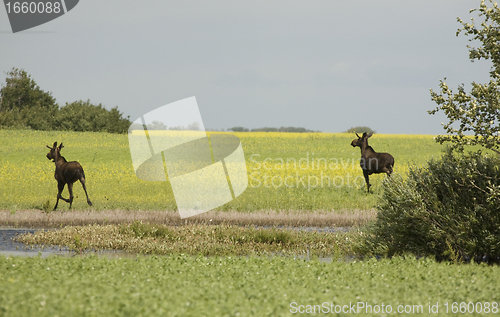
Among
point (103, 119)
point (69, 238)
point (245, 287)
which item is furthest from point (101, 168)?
point (103, 119)

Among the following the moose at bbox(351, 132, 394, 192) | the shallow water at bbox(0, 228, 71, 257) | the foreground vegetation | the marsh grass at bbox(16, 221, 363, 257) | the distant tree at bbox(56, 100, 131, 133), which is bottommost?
the shallow water at bbox(0, 228, 71, 257)

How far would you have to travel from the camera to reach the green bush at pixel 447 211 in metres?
12.6

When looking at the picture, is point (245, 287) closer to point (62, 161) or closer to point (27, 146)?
point (62, 161)

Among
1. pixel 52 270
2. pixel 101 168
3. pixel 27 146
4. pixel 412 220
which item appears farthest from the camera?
pixel 27 146

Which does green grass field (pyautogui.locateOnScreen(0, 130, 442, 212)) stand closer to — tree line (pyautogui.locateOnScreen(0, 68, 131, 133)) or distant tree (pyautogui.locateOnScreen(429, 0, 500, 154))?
distant tree (pyautogui.locateOnScreen(429, 0, 500, 154))

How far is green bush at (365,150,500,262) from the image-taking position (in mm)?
12586

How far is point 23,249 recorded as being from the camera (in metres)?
15.1

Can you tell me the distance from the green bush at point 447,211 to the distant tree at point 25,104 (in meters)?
80.4

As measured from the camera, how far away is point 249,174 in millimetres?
36281

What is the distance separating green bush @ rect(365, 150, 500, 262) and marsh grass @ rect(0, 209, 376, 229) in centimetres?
645

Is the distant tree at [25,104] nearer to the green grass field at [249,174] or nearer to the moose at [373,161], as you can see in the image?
the green grass field at [249,174]

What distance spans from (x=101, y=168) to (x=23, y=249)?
2552 centimetres

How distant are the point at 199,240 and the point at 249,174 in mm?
20316

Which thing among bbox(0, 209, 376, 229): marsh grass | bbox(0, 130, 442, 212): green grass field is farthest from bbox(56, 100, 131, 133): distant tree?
bbox(0, 209, 376, 229): marsh grass
